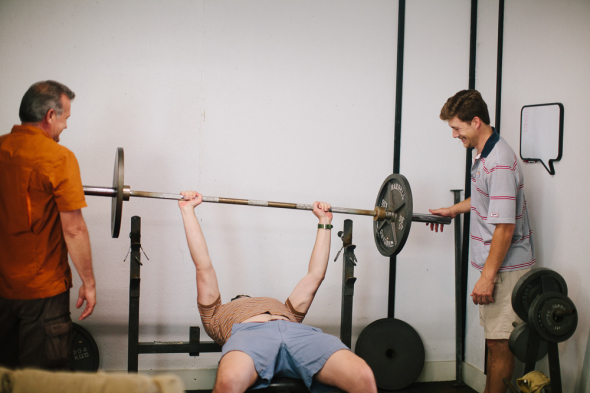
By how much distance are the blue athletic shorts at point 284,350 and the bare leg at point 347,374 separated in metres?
0.03

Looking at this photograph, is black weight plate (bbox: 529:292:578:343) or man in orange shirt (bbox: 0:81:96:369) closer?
man in orange shirt (bbox: 0:81:96:369)

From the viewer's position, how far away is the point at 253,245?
2.71 meters

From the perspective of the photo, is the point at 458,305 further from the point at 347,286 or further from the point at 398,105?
the point at 398,105

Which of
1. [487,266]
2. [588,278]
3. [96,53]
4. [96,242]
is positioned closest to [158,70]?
[96,53]

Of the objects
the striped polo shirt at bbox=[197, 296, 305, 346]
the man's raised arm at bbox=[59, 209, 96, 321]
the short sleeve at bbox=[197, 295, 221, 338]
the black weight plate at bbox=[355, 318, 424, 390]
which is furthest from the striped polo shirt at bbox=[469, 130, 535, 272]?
the man's raised arm at bbox=[59, 209, 96, 321]

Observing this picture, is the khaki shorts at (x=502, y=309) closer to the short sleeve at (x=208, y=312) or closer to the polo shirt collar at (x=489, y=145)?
the polo shirt collar at (x=489, y=145)

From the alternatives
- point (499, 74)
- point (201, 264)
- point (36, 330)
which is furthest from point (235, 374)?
point (499, 74)

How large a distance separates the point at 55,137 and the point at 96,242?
0.89 m

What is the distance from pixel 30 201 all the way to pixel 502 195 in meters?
2.04

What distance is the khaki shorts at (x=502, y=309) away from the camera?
6.58ft

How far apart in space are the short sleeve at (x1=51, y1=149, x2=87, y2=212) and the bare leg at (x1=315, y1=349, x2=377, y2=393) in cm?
122

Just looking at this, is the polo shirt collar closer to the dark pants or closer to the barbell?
the barbell

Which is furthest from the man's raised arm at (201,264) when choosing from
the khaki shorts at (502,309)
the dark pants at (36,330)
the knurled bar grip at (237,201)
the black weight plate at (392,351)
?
the khaki shorts at (502,309)

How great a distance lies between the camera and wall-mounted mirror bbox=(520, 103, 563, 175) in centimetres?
222
